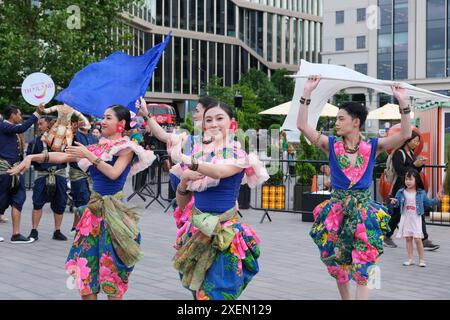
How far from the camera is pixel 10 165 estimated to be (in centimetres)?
988

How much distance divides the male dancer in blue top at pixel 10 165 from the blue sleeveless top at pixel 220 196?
5.70 m

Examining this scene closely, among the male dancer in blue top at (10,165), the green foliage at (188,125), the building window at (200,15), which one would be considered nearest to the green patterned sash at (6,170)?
the male dancer in blue top at (10,165)

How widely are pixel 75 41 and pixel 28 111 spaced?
123 inches

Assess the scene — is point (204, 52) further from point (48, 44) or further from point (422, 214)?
point (422, 214)

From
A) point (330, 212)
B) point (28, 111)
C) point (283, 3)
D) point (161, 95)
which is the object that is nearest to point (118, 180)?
point (330, 212)

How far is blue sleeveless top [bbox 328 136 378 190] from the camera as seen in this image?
548 centimetres

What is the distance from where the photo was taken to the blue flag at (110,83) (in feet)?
20.6

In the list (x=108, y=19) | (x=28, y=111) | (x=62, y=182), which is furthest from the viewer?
(x=108, y=19)

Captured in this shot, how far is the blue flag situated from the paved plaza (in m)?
1.91

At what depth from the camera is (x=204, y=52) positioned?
241ft

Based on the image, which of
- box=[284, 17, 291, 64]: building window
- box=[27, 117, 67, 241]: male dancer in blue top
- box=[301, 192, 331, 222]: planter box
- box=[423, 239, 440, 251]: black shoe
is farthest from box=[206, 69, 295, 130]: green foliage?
box=[284, 17, 291, 64]: building window

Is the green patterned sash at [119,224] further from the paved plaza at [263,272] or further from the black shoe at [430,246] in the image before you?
the black shoe at [430,246]

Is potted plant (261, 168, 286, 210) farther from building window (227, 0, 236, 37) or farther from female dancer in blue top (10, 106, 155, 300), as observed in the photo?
building window (227, 0, 236, 37)

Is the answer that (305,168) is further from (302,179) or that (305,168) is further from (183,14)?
(183,14)
